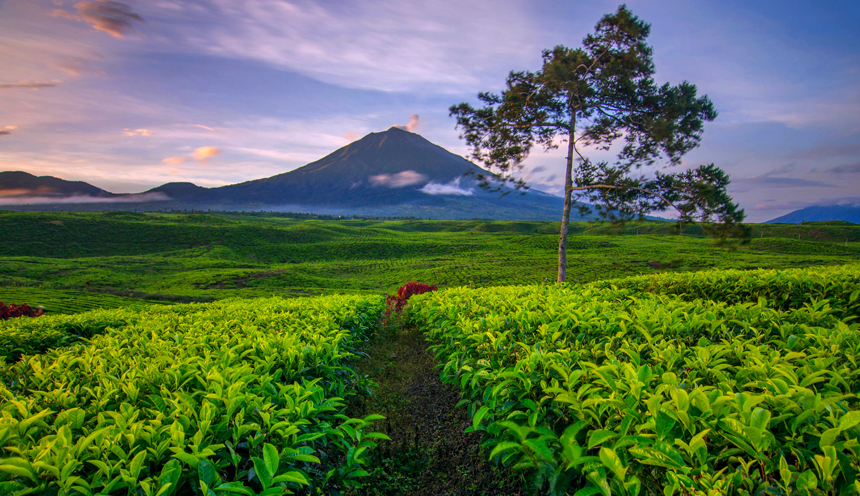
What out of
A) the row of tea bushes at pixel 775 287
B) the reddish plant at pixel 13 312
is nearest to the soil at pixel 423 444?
the row of tea bushes at pixel 775 287

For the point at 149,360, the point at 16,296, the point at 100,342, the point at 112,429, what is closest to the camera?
the point at 112,429

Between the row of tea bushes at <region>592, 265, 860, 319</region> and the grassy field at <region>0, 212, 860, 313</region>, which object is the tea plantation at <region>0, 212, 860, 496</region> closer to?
the row of tea bushes at <region>592, 265, 860, 319</region>

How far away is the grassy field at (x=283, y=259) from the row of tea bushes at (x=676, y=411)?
1043 cm

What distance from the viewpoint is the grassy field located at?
27.4m

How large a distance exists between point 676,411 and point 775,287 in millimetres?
6989

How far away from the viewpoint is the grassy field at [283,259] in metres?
27.4

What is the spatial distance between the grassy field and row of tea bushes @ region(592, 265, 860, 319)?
4.69 m

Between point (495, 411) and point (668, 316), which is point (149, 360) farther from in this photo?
point (668, 316)

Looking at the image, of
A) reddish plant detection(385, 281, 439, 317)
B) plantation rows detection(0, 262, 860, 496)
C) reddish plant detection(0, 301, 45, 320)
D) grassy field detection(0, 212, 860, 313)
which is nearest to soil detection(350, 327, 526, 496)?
plantation rows detection(0, 262, 860, 496)

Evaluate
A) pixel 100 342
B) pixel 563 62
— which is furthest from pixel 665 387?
pixel 563 62

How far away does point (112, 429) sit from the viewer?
2029 mm

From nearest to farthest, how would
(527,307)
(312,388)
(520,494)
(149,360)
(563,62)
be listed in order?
(520,494) → (312,388) → (149,360) → (527,307) → (563,62)

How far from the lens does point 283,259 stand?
5584 centimetres

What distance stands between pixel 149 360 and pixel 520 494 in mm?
3709
